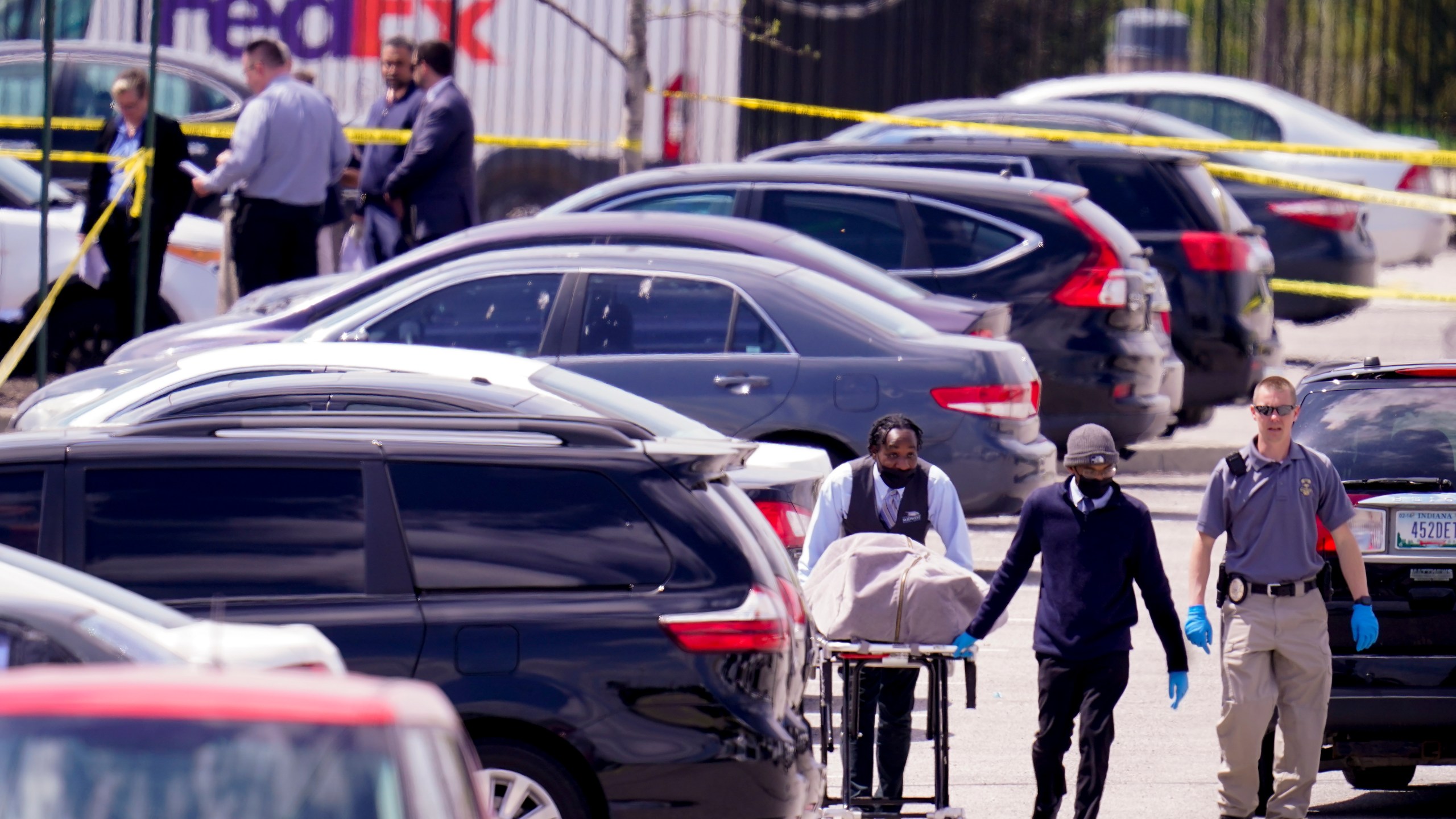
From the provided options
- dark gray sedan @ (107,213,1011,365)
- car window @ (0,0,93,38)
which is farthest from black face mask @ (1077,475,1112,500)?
car window @ (0,0,93,38)

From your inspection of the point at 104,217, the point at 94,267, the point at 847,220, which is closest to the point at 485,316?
the point at 847,220

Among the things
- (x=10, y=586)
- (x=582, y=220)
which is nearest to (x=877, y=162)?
(x=582, y=220)

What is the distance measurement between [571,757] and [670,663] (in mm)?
361

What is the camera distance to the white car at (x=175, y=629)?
163 inches

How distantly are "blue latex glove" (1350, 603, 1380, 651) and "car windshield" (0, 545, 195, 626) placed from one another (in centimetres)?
381

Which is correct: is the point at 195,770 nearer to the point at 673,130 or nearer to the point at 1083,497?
the point at 1083,497

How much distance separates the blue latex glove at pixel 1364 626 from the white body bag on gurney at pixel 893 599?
113cm

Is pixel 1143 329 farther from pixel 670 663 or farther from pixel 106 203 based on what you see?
pixel 670 663

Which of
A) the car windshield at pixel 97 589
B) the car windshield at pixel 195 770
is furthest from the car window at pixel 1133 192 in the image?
the car windshield at pixel 195 770

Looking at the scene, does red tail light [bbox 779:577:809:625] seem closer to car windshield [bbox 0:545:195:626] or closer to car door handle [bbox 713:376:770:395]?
car windshield [bbox 0:545:195:626]

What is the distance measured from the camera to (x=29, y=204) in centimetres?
1377

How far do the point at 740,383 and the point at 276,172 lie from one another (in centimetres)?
454

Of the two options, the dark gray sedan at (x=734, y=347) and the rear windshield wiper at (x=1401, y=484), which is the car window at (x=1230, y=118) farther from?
the rear windshield wiper at (x=1401, y=484)

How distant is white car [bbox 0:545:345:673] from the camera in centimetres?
413
